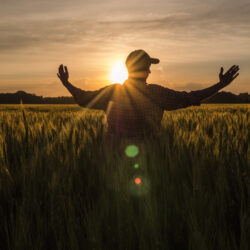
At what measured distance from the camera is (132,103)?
338 cm

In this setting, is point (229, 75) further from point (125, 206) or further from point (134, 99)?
point (125, 206)

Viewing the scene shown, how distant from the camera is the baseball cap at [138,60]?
3.29 metres

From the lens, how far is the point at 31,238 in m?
1.37

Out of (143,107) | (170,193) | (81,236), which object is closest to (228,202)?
(170,193)

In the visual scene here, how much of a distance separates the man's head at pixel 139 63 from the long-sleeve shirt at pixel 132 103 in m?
0.10

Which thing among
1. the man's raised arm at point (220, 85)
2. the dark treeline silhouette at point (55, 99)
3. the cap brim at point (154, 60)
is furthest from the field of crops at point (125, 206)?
the dark treeline silhouette at point (55, 99)

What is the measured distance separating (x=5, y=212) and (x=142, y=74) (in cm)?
207

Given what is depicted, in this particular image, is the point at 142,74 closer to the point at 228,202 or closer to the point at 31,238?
the point at 228,202

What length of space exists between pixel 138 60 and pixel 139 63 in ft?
0.11

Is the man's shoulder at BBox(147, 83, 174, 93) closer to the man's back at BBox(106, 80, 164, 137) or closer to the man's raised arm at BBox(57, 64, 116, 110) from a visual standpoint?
the man's back at BBox(106, 80, 164, 137)

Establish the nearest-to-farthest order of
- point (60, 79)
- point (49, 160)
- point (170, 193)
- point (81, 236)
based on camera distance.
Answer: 1. point (81, 236)
2. point (170, 193)
3. point (49, 160)
4. point (60, 79)

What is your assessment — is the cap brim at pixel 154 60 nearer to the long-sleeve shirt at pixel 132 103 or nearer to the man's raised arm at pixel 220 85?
the long-sleeve shirt at pixel 132 103

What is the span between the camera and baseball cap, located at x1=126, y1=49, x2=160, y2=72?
3288 mm

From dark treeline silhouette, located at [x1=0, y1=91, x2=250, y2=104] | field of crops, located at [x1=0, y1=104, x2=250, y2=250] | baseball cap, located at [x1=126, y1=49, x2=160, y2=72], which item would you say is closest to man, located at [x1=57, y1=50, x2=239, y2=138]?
baseball cap, located at [x1=126, y1=49, x2=160, y2=72]
